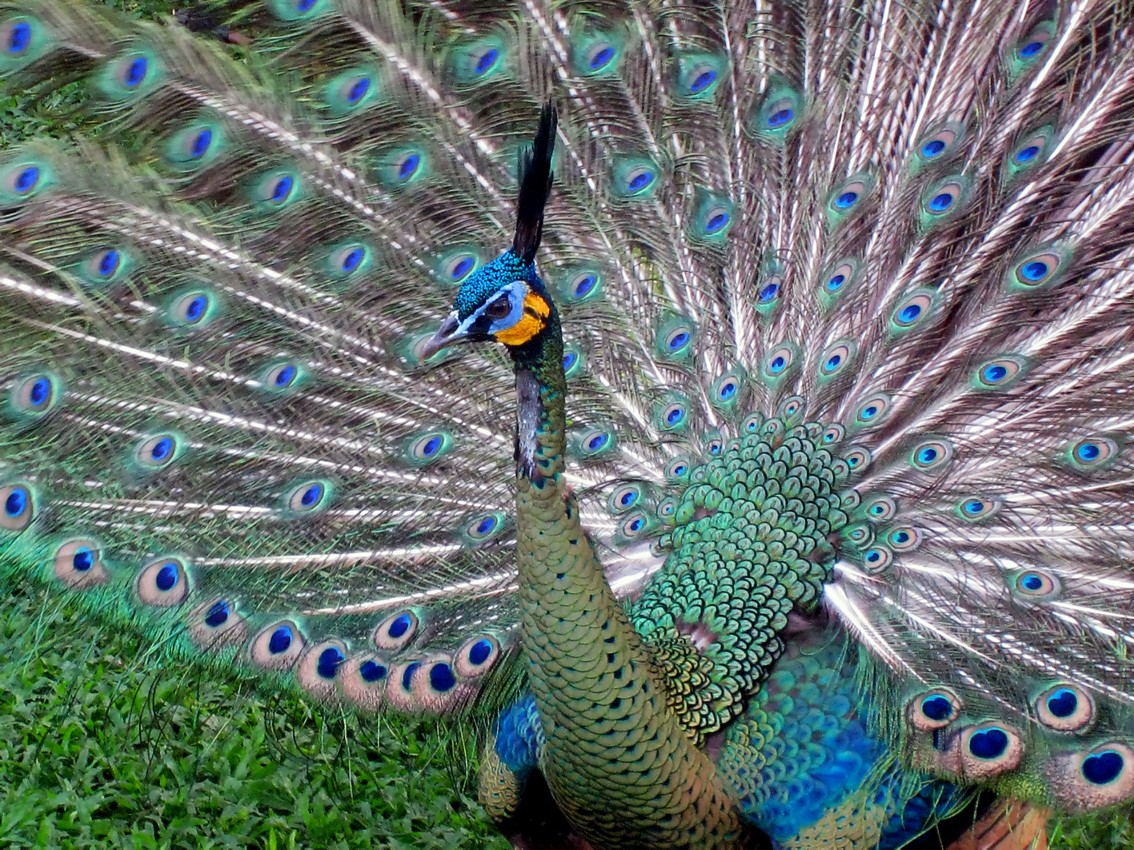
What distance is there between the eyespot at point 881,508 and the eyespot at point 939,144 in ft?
2.54

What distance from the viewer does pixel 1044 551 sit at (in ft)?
8.66

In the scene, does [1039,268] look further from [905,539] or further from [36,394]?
[36,394]

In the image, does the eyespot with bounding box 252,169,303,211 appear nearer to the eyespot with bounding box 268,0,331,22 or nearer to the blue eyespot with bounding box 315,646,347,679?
the eyespot with bounding box 268,0,331,22

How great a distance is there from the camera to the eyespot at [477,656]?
2801mm

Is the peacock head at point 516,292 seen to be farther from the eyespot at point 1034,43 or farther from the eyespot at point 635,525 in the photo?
the eyespot at point 1034,43

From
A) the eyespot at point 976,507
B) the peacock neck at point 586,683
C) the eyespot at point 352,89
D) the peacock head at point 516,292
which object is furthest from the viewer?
the eyespot at point 352,89

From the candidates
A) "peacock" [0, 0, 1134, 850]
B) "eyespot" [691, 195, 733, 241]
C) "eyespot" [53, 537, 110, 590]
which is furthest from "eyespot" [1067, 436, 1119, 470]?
"eyespot" [53, 537, 110, 590]

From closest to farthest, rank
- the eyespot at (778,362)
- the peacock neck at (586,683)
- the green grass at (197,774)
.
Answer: the peacock neck at (586,683) < the eyespot at (778,362) < the green grass at (197,774)

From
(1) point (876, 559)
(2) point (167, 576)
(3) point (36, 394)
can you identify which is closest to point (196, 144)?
(3) point (36, 394)

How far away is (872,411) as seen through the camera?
9.50 feet

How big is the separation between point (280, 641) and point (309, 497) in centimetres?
33

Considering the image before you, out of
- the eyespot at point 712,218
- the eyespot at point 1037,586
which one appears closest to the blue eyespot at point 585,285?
the eyespot at point 712,218

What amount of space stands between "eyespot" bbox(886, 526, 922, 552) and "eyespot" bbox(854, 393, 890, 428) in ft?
0.86

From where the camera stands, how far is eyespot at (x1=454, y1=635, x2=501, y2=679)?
280 cm
